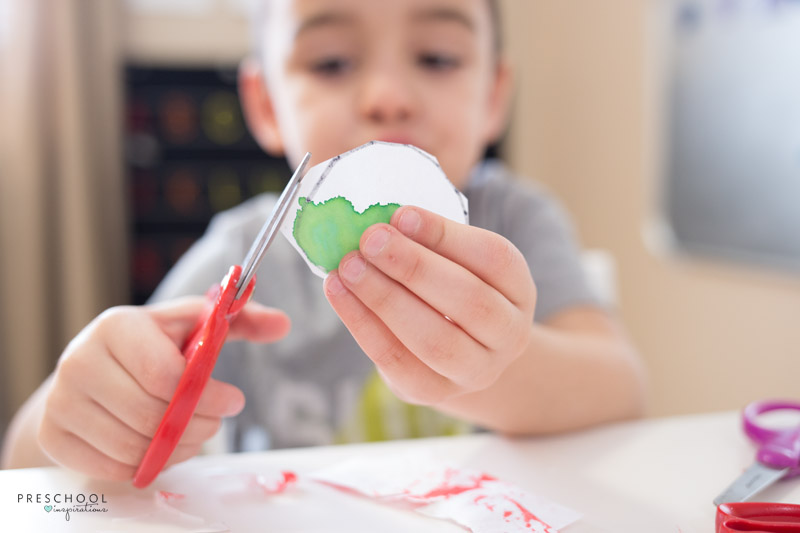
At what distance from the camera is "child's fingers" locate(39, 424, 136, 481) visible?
1.36 ft

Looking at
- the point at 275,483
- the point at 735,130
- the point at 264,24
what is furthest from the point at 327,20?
the point at 735,130

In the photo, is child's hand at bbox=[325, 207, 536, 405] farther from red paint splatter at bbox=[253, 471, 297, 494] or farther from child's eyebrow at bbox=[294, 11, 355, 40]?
child's eyebrow at bbox=[294, 11, 355, 40]

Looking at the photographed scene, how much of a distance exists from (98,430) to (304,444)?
405 millimetres

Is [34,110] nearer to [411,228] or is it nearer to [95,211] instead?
[95,211]

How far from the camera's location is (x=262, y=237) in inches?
14.0

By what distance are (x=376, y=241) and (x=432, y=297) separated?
42 mm

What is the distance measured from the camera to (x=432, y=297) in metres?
0.35

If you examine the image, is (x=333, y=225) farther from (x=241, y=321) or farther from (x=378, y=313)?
(x=241, y=321)

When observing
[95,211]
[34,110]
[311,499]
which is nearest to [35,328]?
[95,211]

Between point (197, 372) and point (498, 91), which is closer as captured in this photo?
point (197, 372)

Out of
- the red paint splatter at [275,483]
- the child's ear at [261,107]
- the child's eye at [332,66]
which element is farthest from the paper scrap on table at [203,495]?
the child's ear at [261,107]

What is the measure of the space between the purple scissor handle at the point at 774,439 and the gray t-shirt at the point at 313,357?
0.84ft

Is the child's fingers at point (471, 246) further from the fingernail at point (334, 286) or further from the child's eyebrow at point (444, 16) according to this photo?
the child's eyebrow at point (444, 16)

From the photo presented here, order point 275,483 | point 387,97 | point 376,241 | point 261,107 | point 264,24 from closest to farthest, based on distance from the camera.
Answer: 1. point 376,241
2. point 275,483
3. point 387,97
4. point 264,24
5. point 261,107
